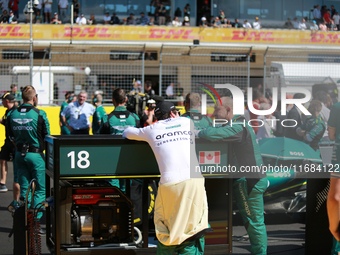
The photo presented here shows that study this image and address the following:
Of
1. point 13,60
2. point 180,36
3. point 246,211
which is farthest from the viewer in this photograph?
point 180,36

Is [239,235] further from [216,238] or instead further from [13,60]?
[13,60]

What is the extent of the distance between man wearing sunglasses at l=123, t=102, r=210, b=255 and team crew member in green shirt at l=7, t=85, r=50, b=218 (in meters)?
2.40

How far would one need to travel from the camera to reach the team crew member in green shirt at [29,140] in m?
5.18

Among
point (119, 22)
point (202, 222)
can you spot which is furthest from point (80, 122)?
point (119, 22)

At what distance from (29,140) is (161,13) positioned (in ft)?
68.4

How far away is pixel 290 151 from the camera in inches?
227

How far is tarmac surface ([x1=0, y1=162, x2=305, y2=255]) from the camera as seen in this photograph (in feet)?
15.3

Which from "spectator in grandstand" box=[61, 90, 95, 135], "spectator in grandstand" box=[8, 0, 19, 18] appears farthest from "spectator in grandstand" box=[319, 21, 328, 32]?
"spectator in grandstand" box=[61, 90, 95, 135]

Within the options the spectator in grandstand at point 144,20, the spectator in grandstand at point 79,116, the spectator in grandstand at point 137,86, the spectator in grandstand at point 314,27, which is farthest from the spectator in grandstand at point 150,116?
the spectator in grandstand at point 314,27

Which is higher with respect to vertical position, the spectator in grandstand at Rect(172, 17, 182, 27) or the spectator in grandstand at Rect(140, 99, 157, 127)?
the spectator in grandstand at Rect(172, 17, 182, 27)

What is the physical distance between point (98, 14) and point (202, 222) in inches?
953

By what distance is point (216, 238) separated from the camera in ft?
13.4

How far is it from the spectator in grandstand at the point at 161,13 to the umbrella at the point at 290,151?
754 inches

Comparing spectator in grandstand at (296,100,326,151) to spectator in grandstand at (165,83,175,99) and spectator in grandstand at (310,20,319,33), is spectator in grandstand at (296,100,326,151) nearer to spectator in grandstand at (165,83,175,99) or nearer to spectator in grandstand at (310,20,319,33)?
spectator in grandstand at (165,83,175,99)
